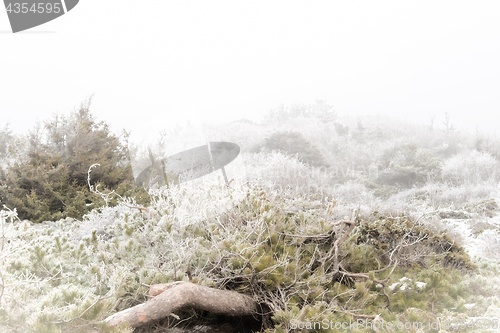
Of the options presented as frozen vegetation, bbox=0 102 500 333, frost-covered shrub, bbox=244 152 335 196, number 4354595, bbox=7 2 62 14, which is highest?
number 4354595, bbox=7 2 62 14

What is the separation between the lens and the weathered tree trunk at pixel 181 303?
110cm

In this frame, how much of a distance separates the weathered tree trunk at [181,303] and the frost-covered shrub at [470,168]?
366 centimetres

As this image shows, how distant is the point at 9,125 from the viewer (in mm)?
4242

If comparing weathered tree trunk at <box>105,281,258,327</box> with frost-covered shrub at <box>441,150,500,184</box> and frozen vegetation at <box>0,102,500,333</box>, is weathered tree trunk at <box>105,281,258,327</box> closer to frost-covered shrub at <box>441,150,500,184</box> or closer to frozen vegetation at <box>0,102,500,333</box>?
frozen vegetation at <box>0,102,500,333</box>

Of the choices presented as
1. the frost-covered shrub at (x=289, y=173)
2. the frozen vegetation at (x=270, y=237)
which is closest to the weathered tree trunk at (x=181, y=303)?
the frozen vegetation at (x=270, y=237)

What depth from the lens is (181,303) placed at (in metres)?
1.15

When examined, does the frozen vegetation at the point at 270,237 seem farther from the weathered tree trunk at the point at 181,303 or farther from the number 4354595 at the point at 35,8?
the number 4354595 at the point at 35,8

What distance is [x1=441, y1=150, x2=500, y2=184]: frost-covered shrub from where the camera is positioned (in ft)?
12.3

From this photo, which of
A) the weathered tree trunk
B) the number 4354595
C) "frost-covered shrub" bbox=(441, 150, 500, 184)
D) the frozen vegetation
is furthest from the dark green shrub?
"frost-covered shrub" bbox=(441, 150, 500, 184)

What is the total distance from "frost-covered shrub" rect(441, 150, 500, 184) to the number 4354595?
5.69 metres

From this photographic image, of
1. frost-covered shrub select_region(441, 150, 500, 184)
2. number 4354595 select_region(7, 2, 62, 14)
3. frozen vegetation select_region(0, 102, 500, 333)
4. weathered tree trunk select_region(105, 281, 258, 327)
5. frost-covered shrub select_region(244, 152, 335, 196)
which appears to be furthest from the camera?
frost-covered shrub select_region(244, 152, 335, 196)

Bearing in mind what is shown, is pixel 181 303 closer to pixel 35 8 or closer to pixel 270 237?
pixel 270 237

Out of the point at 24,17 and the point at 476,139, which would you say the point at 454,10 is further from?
the point at 24,17

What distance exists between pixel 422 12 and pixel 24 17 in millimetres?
5499
